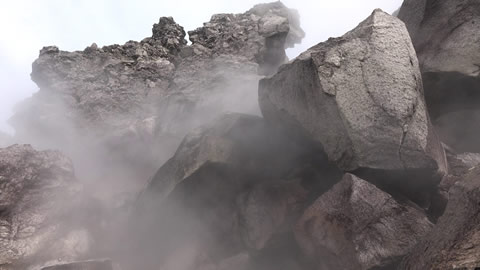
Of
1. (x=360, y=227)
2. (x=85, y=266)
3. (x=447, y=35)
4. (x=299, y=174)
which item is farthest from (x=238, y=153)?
(x=447, y=35)

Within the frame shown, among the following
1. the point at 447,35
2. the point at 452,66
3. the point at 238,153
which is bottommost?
the point at 452,66

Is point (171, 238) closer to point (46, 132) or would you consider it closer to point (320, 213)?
point (320, 213)

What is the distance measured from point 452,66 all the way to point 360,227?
8.15 m

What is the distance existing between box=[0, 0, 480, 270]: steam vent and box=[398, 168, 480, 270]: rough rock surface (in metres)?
0.04

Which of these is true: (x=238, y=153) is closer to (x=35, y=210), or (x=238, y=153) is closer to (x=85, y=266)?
(x=85, y=266)

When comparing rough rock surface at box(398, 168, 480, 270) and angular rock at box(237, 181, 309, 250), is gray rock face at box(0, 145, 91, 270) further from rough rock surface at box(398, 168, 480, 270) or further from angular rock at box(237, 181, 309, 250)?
rough rock surface at box(398, 168, 480, 270)

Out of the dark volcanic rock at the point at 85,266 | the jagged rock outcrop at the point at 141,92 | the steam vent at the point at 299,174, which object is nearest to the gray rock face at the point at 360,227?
the steam vent at the point at 299,174

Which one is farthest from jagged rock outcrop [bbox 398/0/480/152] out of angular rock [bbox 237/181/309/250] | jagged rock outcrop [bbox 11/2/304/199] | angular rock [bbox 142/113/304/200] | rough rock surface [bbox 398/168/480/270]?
jagged rock outcrop [bbox 11/2/304/199]

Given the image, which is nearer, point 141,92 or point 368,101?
point 368,101

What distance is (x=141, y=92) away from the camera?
27.6 m

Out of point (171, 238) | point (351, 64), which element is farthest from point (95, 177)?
point (351, 64)

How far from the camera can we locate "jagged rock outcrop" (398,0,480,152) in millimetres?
12922

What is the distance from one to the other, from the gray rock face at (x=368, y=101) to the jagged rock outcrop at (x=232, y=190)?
2.37m

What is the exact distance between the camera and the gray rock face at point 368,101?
34.3 feet
